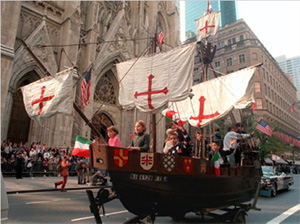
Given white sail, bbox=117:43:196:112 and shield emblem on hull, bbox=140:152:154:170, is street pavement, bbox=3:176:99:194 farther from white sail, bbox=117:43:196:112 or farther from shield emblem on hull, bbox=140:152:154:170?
shield emblem on hull, bbox=140:152:154:170

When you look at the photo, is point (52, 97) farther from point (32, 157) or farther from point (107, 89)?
point (107, 89)

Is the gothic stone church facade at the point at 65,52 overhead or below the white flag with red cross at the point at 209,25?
below

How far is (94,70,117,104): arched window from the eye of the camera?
24.1m

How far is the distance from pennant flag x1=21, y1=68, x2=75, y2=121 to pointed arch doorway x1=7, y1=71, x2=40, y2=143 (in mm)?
10391

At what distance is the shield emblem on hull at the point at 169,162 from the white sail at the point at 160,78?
3106 millimetres

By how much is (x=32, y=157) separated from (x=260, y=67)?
46.8 metres

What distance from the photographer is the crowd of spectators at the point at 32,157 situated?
46.9 feet

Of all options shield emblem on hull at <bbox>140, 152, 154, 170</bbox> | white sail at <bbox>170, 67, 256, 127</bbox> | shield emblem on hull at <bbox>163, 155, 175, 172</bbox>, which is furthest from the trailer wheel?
white sail at <bbox>170, 67, 256, 127</bbox>

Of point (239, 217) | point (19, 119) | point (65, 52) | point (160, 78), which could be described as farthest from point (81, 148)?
point (65, 52)

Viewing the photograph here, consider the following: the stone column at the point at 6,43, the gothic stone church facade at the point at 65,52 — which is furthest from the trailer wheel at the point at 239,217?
the stone column at the point at 6,43

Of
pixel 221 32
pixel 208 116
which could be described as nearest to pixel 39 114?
pixel 208 116

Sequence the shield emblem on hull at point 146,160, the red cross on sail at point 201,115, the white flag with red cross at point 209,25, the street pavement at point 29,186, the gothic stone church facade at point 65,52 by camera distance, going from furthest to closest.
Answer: the white flag with red cross at point 209,25 < the gothic stone church facade at point 65,52 < the red cross on sail at point 201,115 < the street pavement at point 29,186 < the shield emblem on hull at point 146,160

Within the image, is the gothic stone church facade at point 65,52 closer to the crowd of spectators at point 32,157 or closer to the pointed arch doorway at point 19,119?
the pointed arch doorway at point 19,119

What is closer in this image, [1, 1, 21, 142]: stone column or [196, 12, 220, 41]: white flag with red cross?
[1, 1, 21, 142]: stone column
